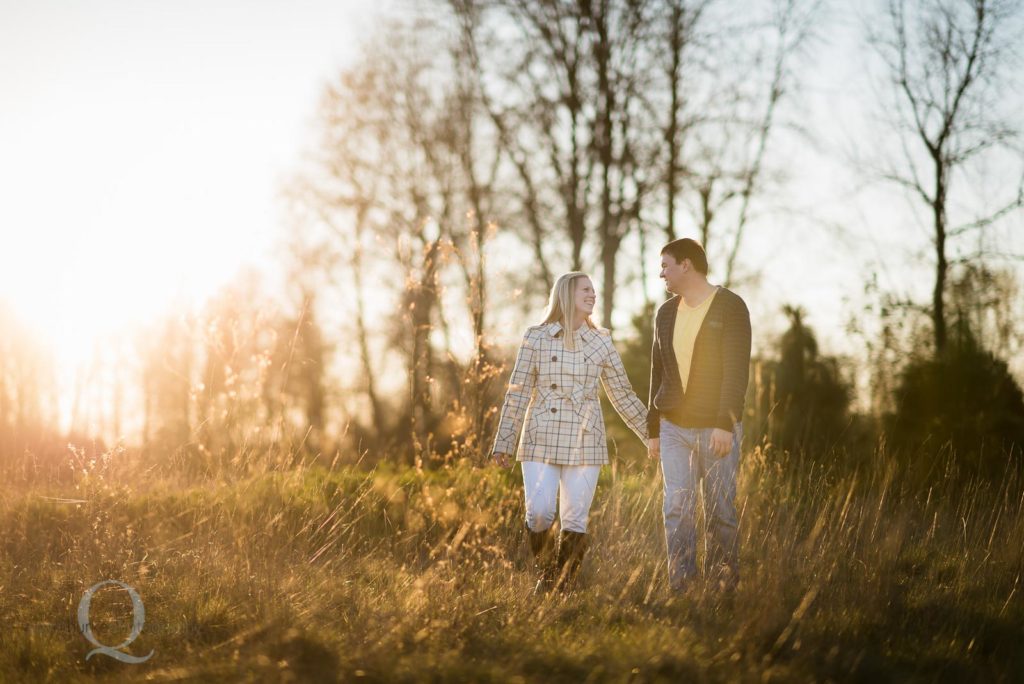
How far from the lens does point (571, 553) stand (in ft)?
16.7

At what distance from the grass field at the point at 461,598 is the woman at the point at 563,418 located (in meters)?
0.23

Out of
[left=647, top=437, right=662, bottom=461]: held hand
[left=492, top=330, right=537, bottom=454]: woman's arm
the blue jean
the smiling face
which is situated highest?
the smiling face

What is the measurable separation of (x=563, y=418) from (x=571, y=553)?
71 cm

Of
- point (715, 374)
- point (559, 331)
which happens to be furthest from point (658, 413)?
point (559, 331)

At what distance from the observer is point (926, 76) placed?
13.2 meters

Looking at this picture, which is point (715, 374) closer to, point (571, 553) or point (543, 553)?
point (571, 553)

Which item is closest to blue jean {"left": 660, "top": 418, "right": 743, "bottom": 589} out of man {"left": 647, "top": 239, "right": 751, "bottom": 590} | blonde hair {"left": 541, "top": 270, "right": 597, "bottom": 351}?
man {"left": 647, "top": 239, "right": 751, "bottom": 590}

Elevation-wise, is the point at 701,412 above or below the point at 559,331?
Result: below

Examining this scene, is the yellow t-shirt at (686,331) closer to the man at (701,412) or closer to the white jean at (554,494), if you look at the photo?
the man at (701,412)

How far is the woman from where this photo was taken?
5.13 m

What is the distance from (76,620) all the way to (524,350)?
259 cm

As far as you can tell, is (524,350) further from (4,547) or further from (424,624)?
(4,547)

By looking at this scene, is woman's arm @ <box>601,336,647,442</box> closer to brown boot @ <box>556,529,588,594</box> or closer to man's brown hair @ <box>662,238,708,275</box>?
man's brown hair @ <box>662,238,708,275</box>

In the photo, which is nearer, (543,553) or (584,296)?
(543,553)
